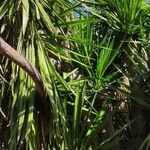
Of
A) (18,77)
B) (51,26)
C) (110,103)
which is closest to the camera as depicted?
(18,77)

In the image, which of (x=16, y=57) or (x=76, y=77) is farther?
(x=76, y=77)

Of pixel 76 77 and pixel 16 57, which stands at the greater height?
pixel 16 57

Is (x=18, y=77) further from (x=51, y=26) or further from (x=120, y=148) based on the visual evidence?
(x=120, y=148)

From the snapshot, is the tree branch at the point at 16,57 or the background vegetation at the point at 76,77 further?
the background vegetation at the point at 76,77

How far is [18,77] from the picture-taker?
11.0 feet

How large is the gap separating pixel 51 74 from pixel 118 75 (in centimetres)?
71

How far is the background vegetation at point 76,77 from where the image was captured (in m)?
3.31

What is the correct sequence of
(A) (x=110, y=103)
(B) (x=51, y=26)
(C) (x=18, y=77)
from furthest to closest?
1. (A) (x=110, y=103)
2. (B) (x=51, y=26)
3. (C) (x=18, y=77)

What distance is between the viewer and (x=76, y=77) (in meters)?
3.81

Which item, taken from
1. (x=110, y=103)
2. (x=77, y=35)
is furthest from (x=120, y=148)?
(x=77, y=35)

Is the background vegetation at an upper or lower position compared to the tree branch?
lower

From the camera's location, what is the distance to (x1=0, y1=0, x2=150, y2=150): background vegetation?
3307mm

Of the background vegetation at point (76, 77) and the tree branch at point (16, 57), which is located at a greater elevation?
the tree branch at point (16, 57)

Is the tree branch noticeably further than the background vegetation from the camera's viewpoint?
No
